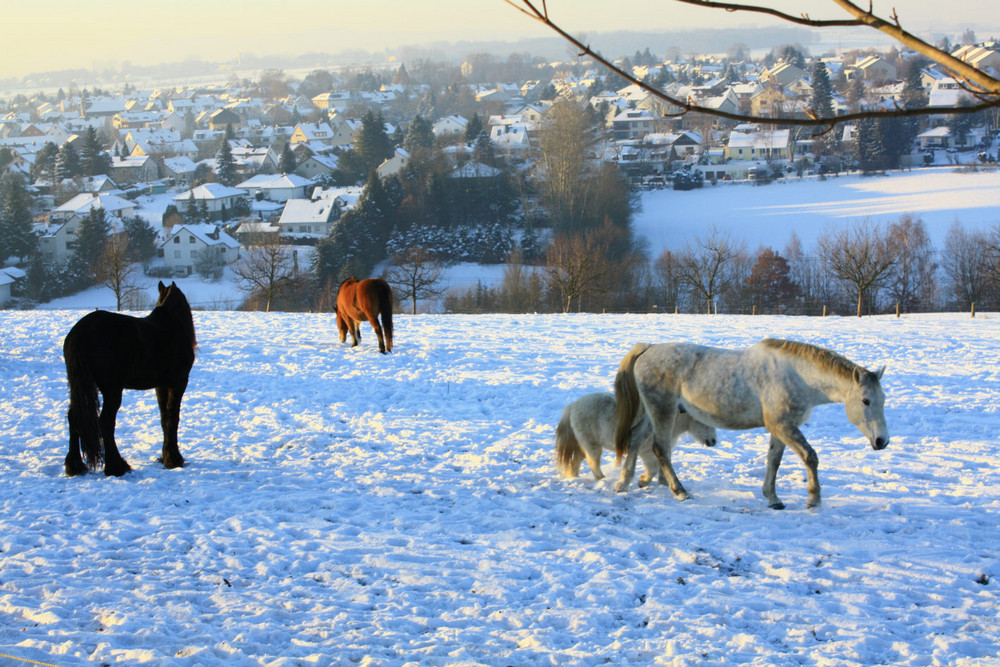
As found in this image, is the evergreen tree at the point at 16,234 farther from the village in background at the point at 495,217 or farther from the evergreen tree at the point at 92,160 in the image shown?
the evergreen tree at the point at 92,160

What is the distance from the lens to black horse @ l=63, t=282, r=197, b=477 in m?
7.34

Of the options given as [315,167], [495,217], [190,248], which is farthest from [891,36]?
[315,167]

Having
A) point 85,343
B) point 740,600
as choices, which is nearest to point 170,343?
point 85,343

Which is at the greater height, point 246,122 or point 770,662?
point 246,122

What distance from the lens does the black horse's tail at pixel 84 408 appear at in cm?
727

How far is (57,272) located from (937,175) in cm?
7588

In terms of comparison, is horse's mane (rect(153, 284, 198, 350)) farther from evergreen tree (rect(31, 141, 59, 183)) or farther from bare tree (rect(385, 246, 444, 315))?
evergreen tree (rect(31, 141, 59, 183))

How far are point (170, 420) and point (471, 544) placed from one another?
3931mm

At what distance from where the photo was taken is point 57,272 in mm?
54344

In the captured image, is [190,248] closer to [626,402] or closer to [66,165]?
[66,165]

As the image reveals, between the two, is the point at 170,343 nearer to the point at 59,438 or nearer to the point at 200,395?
the point at 59,438

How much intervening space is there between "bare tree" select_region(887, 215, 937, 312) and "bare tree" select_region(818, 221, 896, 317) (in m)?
0.64

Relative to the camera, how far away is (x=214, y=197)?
3063 inches

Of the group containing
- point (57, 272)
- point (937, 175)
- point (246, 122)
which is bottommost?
point (57, 272)
